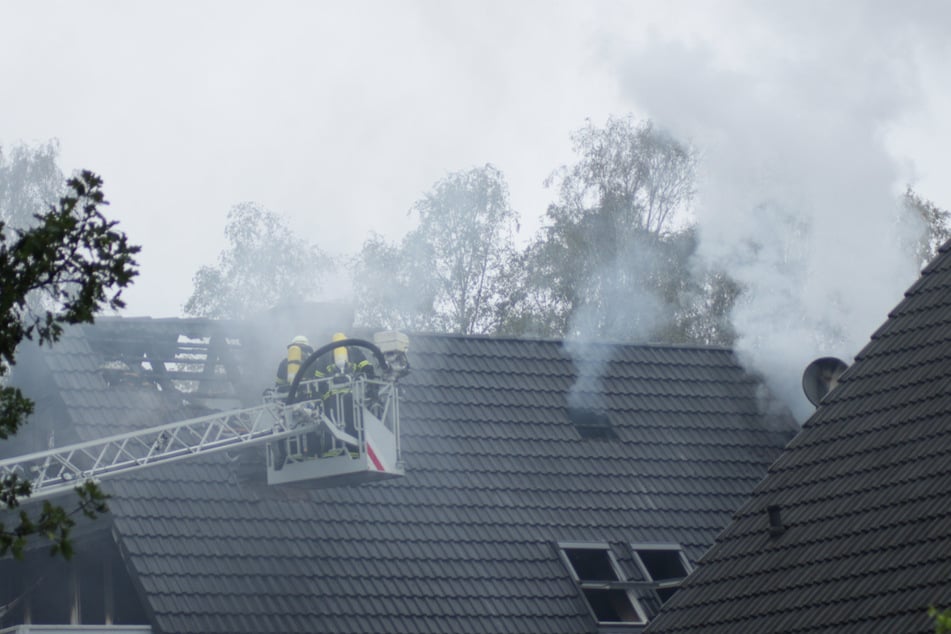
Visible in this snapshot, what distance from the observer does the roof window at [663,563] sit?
18422 mm

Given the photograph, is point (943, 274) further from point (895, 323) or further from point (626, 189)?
point (626, 189)

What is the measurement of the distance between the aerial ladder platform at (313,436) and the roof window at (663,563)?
321 cm

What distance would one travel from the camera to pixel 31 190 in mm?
35219

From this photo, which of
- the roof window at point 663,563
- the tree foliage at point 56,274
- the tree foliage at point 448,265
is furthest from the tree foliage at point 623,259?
the tree foliage at point 56,274

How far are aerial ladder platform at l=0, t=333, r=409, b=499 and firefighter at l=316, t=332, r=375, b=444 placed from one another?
0.01m

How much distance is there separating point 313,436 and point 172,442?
4.82ft

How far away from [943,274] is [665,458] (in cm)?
596

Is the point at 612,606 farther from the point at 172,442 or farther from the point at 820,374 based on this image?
the point at 172,442

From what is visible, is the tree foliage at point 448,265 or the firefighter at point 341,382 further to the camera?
the tree foliage at point 448,265

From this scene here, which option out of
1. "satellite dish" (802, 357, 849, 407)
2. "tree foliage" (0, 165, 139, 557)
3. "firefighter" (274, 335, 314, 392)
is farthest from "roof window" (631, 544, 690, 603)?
"tree foliage" (0, 165, 139, 557)

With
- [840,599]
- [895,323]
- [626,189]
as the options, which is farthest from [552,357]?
[626,189]

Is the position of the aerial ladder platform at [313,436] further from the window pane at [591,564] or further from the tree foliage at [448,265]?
the tree foliage at [448,265]

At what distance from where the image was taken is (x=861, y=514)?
13.1 m

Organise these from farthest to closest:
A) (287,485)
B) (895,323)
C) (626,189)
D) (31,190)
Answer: (31,190)
(626,189)
(287,485)
(895,323)
